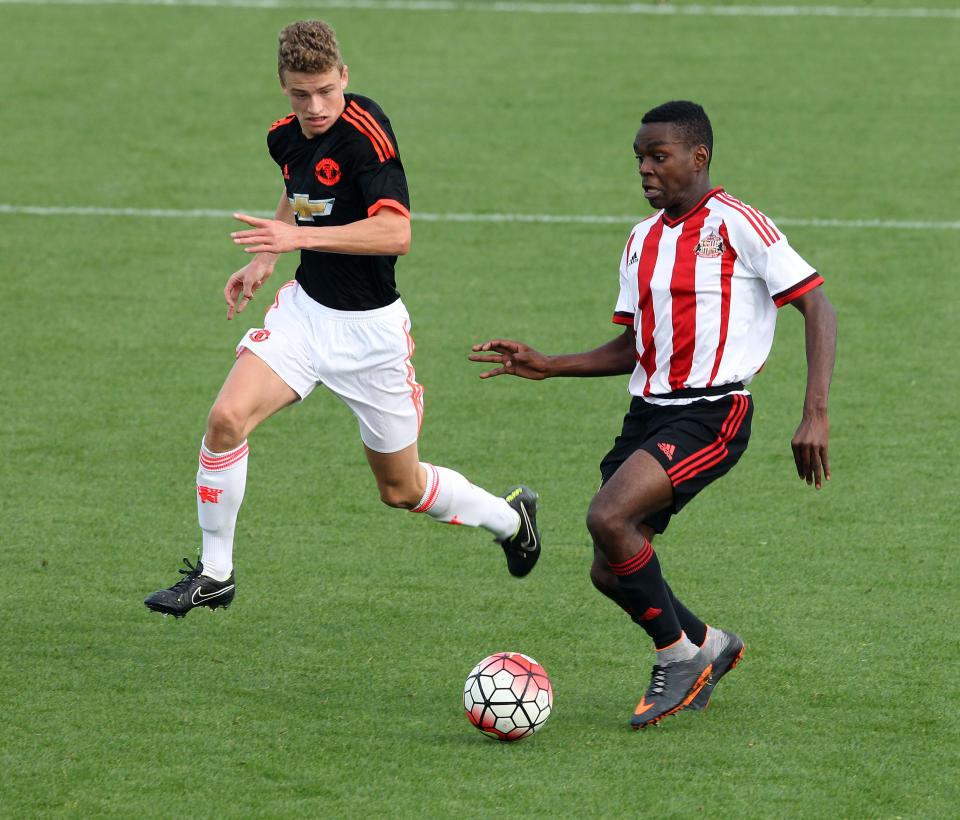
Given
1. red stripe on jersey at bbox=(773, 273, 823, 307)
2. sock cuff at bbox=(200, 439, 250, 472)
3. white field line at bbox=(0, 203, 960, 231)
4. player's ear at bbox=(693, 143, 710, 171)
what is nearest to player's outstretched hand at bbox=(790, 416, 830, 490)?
red stripe on jersey at bbox=(773, 273, 823, 307)

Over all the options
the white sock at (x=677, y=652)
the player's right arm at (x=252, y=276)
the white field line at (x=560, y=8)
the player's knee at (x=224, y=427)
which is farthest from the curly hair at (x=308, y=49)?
the white field line at (x=560, y=8)

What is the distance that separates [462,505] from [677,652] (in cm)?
135

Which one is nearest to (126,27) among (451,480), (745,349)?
(451,480)

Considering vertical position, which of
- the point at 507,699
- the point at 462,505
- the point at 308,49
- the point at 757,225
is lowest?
the point at 507,699

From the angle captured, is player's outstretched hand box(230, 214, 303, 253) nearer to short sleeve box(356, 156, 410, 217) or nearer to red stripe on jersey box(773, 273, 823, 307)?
short sleeve box(356, 156, 410, 217)

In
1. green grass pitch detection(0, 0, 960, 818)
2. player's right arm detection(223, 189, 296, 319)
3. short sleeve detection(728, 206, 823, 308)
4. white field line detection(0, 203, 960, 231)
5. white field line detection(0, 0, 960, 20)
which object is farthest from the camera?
white field line detection(0, 0, 960, 20)

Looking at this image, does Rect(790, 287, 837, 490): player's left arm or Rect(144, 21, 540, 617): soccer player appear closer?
Rect(790, 287, 837, 490): player's left arm

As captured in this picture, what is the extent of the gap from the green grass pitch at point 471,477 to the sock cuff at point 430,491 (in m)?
0.40

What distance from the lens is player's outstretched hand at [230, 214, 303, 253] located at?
5488mm

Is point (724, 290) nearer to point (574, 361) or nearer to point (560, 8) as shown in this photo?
point (574, 361)

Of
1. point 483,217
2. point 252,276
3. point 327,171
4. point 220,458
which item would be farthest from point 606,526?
point 483,217

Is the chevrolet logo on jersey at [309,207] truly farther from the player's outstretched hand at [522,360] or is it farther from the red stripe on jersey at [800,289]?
the red stripe on jersey at [800,289]

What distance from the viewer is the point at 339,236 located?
5.76m

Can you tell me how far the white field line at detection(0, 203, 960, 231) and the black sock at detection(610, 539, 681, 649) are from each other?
276 inches
